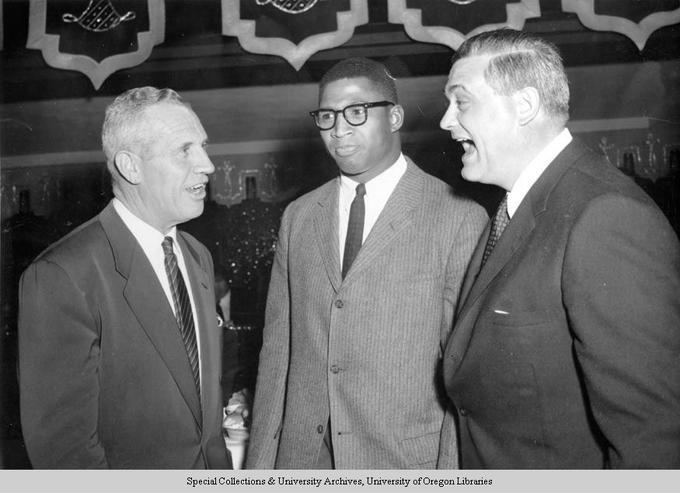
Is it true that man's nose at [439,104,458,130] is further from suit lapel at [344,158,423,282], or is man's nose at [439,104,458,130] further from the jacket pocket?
the jacket pocket

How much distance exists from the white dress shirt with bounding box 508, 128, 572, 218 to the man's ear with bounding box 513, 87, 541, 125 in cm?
8

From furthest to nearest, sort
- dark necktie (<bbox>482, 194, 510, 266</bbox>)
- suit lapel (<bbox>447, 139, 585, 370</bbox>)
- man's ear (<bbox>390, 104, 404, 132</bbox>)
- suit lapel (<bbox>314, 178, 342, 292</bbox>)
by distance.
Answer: man's ear (<bbox>390, 104, 404, 132</bbox>)
suit lapel (<bbox>314, 178, 342, 292</bbox>)
dark necktie (<bbox>482, 194, 510, 266</bbox>)
suit lapel (<bbox>447, 139, 585, 370</bbox>)

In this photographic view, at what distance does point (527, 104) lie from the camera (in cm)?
120

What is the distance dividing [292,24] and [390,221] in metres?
2.18

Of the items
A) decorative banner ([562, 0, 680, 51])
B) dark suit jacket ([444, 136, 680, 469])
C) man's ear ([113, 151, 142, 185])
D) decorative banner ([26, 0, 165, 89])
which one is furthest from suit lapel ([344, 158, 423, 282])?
decorative banner ([26, 0, 165, 89])

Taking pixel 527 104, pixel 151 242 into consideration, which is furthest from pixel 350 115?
pixel 151 242

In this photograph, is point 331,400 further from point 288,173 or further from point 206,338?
point 288,173

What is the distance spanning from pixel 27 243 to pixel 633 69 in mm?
4566

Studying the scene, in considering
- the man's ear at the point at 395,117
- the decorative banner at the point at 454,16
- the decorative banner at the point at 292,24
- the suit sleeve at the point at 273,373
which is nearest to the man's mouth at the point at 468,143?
the man's ear at the point at 395,117

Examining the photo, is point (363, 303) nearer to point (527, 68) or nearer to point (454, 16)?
point (527, 68)

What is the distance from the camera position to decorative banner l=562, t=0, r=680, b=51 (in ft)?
9.68

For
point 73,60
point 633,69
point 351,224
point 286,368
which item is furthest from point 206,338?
point 633,69

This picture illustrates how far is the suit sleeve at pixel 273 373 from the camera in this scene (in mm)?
1594

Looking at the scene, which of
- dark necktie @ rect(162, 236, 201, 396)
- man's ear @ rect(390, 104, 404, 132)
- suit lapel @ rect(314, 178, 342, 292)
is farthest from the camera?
man's ear @ rect(390, 104, 404, 132)
